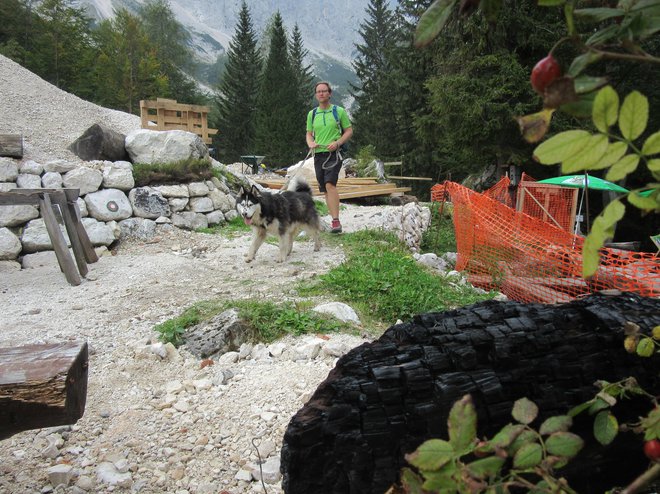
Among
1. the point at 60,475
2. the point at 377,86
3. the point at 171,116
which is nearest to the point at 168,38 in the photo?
the point at 377,86

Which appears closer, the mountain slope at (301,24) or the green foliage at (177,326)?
the green foliage at (177,326)

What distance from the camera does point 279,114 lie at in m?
37.2

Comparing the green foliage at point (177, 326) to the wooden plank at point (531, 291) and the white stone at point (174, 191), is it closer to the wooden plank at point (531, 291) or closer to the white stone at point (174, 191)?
the wooden plank at point (531, 291)

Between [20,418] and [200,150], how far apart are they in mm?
9244

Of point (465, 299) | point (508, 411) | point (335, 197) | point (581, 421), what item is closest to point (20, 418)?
point (508, 411)

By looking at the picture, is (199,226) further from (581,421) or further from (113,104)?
(113,104)

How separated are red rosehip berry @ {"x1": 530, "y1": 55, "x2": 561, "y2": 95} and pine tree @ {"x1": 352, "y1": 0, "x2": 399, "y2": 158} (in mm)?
30840

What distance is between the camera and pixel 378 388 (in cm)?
128

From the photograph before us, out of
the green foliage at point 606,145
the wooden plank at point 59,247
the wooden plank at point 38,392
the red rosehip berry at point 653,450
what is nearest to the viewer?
the green foliage at point 606,145

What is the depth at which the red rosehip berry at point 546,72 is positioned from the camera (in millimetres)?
584

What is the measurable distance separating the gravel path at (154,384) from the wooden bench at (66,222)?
20 centimetres

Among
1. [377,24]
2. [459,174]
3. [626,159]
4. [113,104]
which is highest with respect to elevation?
[377,24]

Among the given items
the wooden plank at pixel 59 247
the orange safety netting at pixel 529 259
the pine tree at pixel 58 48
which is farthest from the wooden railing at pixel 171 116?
the pine tree at pixel 58 48

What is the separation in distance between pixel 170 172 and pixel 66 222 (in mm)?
3076
